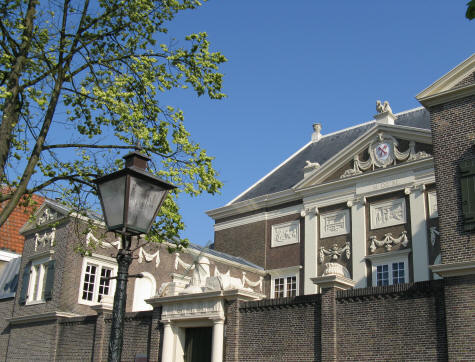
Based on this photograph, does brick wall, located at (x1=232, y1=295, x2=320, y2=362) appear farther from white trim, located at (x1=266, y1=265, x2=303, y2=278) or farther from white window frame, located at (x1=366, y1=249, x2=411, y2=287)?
white trim, located at (x1=266, y1=265, x2=303, y2=278)

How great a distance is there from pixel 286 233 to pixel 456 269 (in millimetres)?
18779

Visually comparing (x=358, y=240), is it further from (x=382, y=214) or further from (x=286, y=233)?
(x=286, y=233)

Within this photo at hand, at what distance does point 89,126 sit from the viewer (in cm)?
1450

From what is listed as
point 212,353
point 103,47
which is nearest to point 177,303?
point 212,353

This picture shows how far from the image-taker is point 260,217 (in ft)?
107

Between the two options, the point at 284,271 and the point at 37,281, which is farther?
the point at 284,271

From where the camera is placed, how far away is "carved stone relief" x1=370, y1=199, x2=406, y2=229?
1019 inches

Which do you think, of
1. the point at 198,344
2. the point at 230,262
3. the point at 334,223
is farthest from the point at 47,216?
the point at 334,223

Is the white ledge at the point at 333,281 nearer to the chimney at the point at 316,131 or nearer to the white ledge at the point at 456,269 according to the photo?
the white ledge at the point at 456,269

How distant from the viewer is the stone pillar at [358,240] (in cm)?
2641

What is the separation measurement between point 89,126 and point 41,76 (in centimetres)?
193

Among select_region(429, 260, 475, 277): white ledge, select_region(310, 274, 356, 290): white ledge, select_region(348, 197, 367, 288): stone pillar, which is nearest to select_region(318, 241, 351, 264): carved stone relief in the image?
select_region(348, 197, 367, 288): stone pillar

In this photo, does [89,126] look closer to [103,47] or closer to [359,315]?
[103,47]

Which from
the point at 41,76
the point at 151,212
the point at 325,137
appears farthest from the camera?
the point at 325,137
